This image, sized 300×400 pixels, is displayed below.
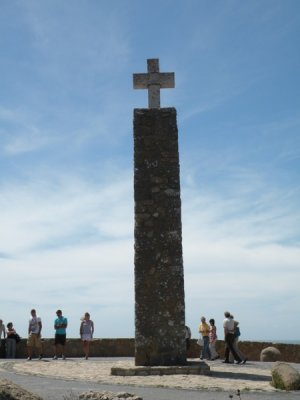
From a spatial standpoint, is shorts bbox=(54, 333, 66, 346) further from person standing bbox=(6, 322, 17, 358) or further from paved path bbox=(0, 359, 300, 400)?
paved path bbox=(0, 359, 300, 400)

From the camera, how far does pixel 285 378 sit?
9.91 m

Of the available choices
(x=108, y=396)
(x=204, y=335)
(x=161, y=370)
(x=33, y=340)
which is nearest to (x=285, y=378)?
(x=161, y=370)

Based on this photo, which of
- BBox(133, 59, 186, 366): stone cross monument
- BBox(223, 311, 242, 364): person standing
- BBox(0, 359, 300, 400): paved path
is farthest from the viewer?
BBox(223, 311, 242, 364): person standing

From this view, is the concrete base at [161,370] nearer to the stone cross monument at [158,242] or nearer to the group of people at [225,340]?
the stone cross monument at [158,242]

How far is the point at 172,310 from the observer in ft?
41.6

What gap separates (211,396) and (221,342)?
426 inches

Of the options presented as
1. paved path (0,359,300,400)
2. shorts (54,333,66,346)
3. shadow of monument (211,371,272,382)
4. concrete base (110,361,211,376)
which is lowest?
paved path (0,359,300,400)

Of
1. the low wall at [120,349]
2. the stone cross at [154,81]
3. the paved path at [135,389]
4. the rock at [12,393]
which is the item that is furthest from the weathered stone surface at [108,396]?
the low wall at [120,349]

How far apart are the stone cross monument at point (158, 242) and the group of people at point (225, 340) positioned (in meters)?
3.54

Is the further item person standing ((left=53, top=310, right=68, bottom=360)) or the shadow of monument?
person standing ((left=53, top=310, right=68, bottom=360))

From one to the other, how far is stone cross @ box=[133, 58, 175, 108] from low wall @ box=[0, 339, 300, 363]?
9448mm

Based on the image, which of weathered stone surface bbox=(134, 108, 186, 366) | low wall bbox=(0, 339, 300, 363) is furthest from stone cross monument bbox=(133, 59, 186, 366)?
low wall bbox=(0, 339, 300, 363)

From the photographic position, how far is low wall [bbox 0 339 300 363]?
61.6 feet

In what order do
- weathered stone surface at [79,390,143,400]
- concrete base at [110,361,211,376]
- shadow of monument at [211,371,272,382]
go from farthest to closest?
concrete base at [110,361,211,376], shadow of monument at [211,371,272,382], weathered stone surface at [79,390,143,400]
